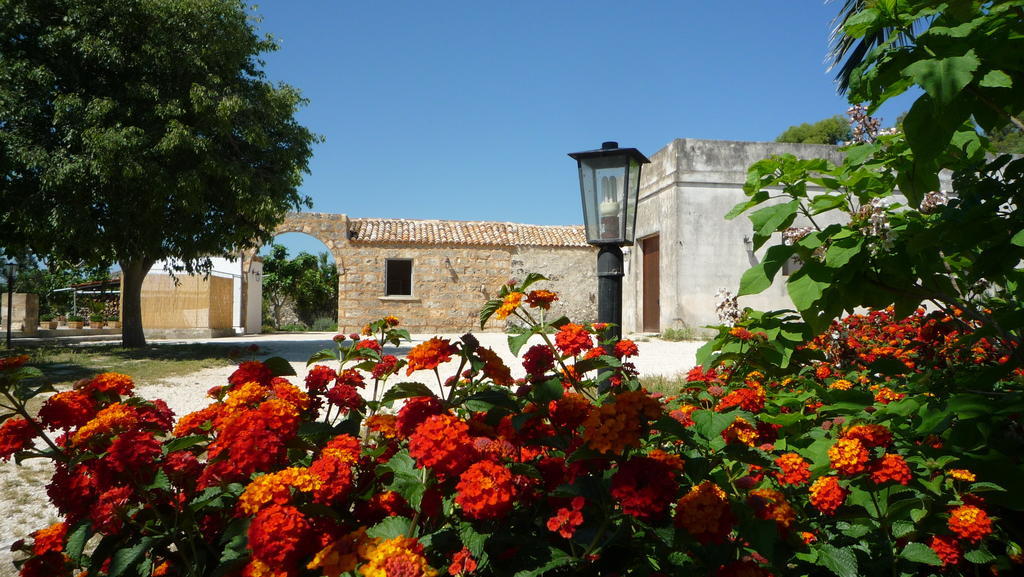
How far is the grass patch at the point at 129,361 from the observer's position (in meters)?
7.33

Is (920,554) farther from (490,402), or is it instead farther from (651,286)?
(651,286)

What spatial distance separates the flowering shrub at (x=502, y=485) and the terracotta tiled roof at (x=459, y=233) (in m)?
14.8

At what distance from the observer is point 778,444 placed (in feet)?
5.58

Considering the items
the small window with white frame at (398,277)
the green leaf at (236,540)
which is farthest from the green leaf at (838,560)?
the small window with white frame at (398,277)

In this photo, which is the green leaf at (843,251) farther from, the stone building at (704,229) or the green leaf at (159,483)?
the stone building at (704,229)

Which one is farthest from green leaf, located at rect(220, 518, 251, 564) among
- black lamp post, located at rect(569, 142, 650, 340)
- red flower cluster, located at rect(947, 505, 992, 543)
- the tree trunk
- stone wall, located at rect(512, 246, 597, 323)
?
stone wall, located at rect(512, 246, 597, 323)

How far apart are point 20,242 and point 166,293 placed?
6.39 metres

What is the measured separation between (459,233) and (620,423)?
52.8ft

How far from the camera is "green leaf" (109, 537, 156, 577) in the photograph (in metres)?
1.20

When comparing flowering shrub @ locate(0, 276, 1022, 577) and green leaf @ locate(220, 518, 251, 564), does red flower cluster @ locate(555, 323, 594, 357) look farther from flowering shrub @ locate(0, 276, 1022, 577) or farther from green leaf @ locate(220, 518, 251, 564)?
green leaf @ locate(220, 518, 251, 564)

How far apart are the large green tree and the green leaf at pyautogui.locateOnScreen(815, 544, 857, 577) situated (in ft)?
31.8

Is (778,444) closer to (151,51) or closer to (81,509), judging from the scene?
(81,509)

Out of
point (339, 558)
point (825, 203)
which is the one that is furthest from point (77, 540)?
point (825, 203)

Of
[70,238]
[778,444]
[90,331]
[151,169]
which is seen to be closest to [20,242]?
[70,238]
